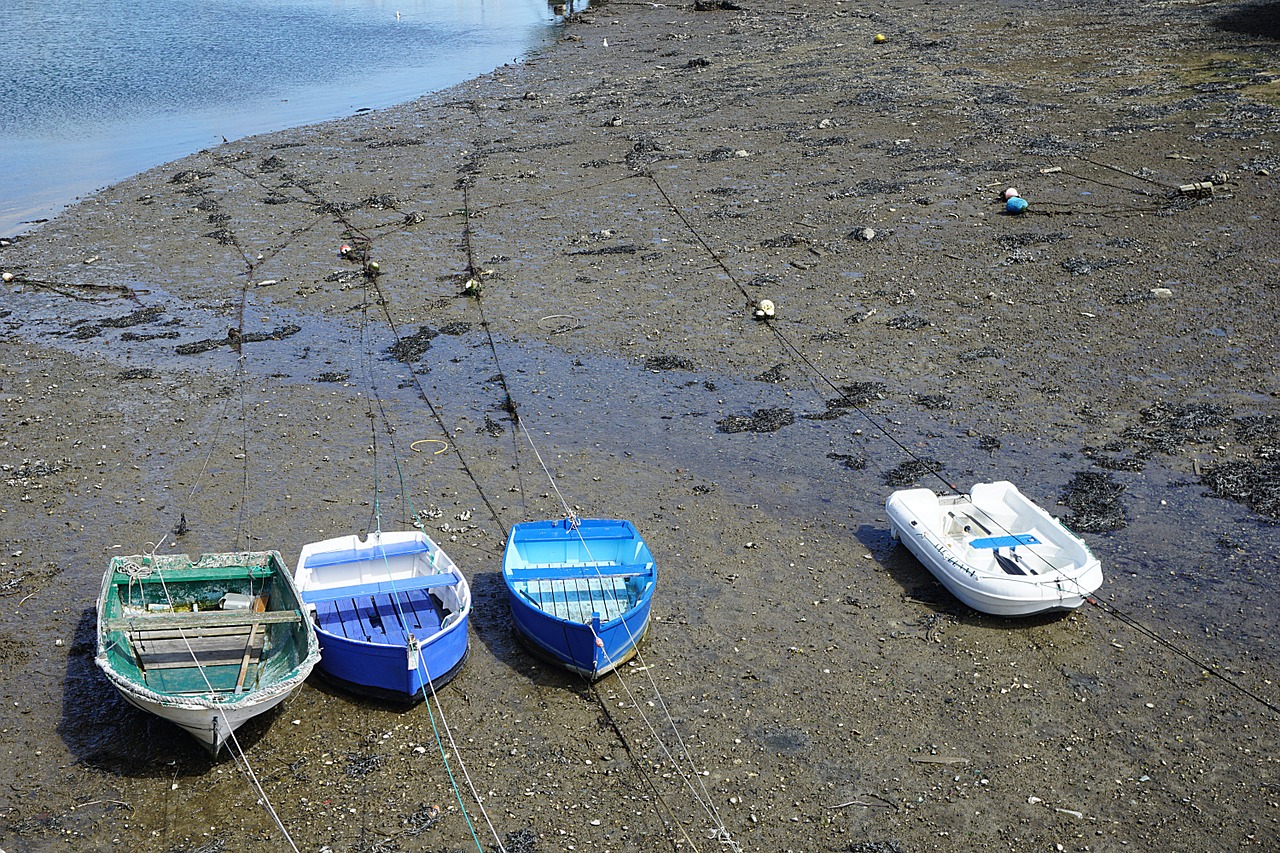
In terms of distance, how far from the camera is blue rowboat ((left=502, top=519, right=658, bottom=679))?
30.0ft

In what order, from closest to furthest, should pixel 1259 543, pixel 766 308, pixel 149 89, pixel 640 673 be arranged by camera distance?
pixel 640 673 < pixel 1259 543 < pixel 766 308 < pixel 149 89

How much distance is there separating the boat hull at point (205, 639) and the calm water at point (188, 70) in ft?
58.7

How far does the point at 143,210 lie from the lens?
24.5m

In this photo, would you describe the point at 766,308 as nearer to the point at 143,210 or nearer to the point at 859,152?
the point at 859,152

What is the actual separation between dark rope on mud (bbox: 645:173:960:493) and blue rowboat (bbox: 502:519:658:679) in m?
4.23

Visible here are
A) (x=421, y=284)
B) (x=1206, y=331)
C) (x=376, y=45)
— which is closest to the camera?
(x=1206, y=331)

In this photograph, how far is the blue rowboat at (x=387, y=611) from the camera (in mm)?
8859

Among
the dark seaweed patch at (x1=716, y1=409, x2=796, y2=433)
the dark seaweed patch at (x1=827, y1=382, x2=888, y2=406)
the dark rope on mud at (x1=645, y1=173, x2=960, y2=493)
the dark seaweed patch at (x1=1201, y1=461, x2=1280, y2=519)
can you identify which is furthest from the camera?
the dark seaweed patch at (x1=827, y1=382, x2=888, y2=406)

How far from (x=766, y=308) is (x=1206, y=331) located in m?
6.57

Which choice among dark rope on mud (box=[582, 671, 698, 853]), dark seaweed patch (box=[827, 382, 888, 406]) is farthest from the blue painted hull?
dark seaweed patch (box=[827, 382, 888, 406])

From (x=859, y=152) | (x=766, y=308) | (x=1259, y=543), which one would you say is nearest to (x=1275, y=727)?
(x=1259, y=543)

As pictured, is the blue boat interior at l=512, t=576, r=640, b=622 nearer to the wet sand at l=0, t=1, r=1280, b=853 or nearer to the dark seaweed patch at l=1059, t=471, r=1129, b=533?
the wet sand at l=0, t=1, r=1280, b=853

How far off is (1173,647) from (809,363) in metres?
Answer: 7.01

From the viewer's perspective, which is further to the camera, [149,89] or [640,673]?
[149,89]
